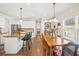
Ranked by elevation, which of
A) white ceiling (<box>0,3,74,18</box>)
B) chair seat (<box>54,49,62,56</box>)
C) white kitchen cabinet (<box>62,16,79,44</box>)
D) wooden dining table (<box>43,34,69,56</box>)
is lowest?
chair seat (<box>54,49,62,56</box>)

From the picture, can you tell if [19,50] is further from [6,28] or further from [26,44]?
[6,28]

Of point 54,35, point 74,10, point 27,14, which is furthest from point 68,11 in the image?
point 27,14

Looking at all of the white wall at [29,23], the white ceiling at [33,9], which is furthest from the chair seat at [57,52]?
the white ceiling at [33,9]

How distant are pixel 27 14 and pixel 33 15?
0.12 m

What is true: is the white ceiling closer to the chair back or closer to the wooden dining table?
the wooden dining table

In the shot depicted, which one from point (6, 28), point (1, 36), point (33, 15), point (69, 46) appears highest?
point (33, 15)

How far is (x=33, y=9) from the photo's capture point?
248 cm

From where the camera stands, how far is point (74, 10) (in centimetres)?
236

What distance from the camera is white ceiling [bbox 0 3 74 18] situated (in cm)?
241

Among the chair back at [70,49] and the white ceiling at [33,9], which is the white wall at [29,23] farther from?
the chair back at [70,49]

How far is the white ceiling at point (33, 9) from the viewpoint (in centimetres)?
241

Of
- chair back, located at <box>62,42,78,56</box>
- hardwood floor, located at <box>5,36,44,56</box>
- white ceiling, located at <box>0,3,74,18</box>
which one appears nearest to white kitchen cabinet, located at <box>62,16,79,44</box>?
chair back, located at <box>62,42,78,56</box>

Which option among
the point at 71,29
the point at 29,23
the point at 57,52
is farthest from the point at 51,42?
the point at 29,23

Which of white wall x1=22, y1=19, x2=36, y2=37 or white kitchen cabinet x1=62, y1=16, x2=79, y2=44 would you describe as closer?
white kitchen cabinet x1=62, y1=16, x2=79, y2=44
